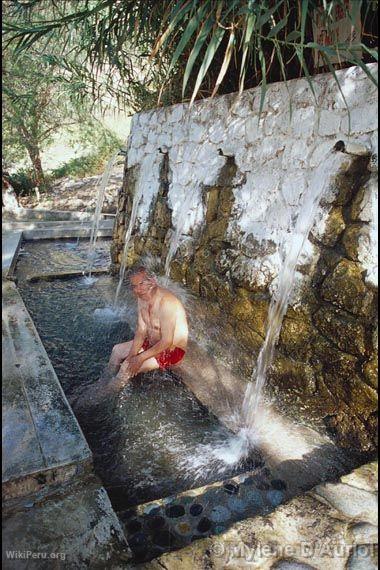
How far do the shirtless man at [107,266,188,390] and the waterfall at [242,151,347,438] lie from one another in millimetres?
779

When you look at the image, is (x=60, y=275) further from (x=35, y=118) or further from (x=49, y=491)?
(x=35, y=118)

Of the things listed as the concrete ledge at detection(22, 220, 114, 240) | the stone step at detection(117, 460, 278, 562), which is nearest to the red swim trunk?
the stone step at detection(117, 460, 278, 562)

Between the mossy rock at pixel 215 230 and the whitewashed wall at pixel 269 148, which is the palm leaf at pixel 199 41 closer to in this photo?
the whitewashed wall at pixel 269 148

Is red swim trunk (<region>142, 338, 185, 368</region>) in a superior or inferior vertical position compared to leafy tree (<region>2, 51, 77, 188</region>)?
inferior

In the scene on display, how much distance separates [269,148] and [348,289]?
1.58m

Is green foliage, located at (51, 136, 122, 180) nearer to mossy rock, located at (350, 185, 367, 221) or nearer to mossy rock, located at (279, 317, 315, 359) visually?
mossy rock, located at (279, 317, 315, 359)

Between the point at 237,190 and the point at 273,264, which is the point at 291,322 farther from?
the point at 237,190

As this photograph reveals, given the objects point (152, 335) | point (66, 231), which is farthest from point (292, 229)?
point (66, 231)

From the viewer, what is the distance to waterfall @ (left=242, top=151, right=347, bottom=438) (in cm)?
309

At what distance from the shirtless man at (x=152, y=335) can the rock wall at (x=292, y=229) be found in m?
0.69

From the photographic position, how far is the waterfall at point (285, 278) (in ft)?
10.1

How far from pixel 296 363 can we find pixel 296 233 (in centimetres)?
112

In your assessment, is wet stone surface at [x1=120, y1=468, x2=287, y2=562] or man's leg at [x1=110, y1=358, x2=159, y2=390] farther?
man's leg at [x1=110, y1=358, x2=159, y2=390]

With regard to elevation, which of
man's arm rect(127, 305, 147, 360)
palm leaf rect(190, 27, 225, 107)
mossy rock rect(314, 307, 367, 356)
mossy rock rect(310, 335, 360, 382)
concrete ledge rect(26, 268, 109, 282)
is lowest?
concrete ledge rect(26, 268, 109, 282)
